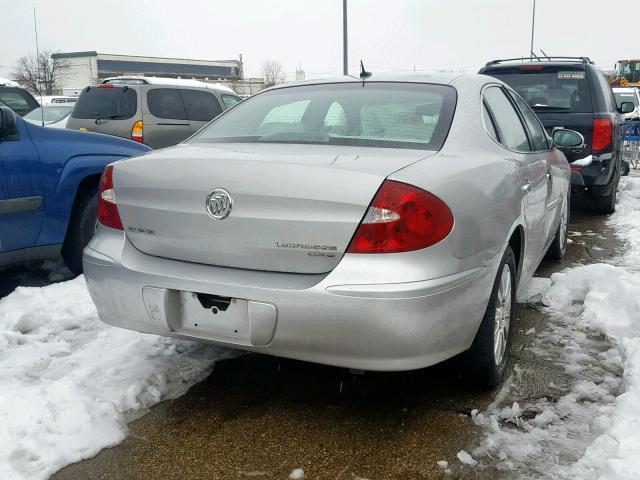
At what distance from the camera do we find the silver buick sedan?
7.70 ft

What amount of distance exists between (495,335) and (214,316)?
1343mm

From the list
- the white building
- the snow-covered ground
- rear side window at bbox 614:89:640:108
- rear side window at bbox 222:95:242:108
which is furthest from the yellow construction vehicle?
the white building

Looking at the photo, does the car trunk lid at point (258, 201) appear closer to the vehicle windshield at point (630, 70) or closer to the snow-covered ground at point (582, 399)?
the snow-covered ground at point (582, 399)

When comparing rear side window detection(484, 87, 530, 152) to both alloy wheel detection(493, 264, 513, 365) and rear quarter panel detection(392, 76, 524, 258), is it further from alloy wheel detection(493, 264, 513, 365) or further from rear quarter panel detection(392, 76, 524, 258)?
alloy wheel detection(493, 264, 513, 365)

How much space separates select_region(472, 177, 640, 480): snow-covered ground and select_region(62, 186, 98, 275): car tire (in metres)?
3.24

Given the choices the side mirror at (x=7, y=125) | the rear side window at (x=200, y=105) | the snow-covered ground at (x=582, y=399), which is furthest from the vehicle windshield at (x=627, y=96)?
the side mirror at (x=7, y=125)

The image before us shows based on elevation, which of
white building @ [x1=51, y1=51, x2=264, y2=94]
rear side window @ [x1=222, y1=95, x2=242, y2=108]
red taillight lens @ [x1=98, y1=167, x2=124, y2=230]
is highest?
white building @ [x1=51, y1=51, x2=264, y2=94]

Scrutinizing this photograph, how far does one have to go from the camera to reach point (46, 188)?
4.50 m

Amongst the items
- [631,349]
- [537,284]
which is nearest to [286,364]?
[631,349]

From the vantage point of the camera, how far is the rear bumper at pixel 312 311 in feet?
7.64

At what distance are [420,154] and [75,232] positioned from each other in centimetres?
311

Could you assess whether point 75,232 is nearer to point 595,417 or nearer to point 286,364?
point 286,364

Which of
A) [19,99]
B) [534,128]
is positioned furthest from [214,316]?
[19,99]

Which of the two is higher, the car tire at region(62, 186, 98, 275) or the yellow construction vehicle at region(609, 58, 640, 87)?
the yellow construction vehicle at region(609, 58, 640, 87)
